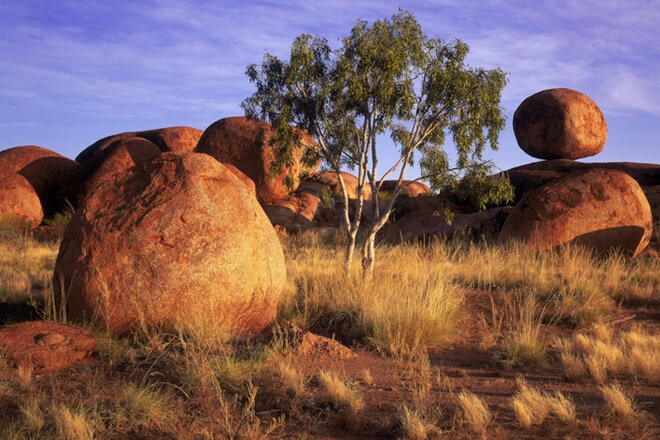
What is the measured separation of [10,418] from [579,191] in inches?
514

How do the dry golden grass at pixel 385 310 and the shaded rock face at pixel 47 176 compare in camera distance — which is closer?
the dry golden grass at pixel 385 310

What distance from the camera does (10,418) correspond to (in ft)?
14.2

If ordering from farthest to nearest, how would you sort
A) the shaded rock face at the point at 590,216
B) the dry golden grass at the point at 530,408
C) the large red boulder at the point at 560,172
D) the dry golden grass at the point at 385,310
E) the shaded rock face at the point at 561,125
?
the shaded rock face at the point at 561,125 < the large red boulder at the point at 560,172 < the shaded rock face at the point at 590,216 < the dry golden grass at the point at 385,310 < the dry golden grass at the point at 530,408

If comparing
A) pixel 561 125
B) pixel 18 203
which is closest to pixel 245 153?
pixel 18 203

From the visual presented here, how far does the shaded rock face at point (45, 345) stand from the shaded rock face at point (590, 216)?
10.7 metres

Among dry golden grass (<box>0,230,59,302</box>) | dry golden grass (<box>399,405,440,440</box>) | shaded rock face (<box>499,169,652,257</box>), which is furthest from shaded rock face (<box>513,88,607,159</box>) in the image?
dry golden grass (<box>399,405,440,440</box>)

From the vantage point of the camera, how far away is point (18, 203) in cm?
1928

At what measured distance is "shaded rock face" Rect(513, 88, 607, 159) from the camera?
72.3ft

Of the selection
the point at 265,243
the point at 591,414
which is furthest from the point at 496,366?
the point at 265,243

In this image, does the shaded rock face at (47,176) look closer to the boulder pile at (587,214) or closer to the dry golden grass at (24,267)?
the dry golden grass at (24,267)

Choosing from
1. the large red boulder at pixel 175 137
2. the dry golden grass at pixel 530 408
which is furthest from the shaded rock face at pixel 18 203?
the dry golden grass at pixel 530 408

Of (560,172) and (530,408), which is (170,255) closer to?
(530,408)

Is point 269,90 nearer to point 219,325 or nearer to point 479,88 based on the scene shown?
point 479,88

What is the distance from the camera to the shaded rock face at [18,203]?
18.8 meters
